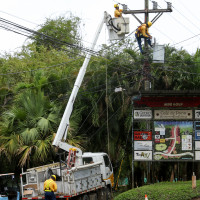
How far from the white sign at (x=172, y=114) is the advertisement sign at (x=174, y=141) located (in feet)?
0.72

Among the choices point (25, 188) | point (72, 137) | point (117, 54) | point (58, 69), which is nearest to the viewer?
point (25, 188)

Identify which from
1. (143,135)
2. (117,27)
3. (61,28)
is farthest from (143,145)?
(61,28)

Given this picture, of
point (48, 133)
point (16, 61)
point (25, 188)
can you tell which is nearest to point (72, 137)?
point (48, 133)

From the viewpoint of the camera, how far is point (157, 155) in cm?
1788

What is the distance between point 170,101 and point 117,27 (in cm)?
401

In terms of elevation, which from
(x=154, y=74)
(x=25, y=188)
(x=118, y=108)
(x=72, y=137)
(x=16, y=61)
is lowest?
(x=25, y=188)

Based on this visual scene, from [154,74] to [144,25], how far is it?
3.29 meters

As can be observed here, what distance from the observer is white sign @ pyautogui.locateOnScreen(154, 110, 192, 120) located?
18.0 metres

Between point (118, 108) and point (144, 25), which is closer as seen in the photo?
point (144, 25)

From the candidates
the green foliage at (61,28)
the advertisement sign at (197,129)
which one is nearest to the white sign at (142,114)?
the advertisement sign at (197,129)

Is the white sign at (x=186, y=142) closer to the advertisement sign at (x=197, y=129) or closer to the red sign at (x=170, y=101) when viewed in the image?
the advertisement sign at (x=197, y=129)

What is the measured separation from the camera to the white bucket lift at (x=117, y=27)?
16859mm

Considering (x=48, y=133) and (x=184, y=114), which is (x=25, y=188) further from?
(x=184, y=114)

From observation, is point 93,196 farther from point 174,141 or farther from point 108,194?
point 174,141
